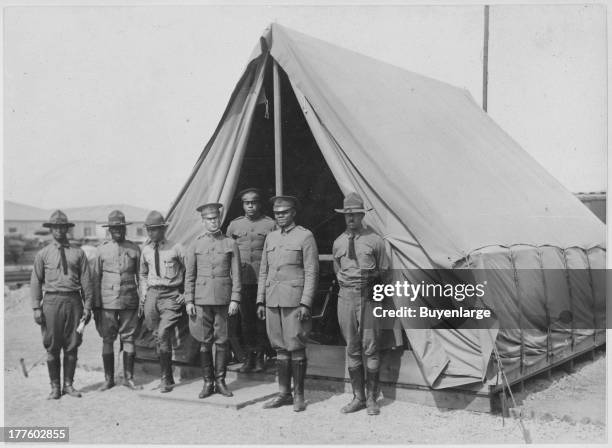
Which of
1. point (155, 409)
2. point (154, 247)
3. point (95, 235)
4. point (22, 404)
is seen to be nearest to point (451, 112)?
point (154, 247)

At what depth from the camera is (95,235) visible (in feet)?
106

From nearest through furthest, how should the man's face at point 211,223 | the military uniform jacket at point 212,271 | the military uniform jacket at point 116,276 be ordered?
1. the military uniform jacket at point 212,271
2. the man's face at point 211,223
3. the military uniform jacket at point 116,276

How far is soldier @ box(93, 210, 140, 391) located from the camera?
6.59m

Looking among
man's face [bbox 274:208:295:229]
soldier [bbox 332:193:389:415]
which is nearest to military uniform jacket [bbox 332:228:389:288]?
soldier [bbox 332:193:389:415]

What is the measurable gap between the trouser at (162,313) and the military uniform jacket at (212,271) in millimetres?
317

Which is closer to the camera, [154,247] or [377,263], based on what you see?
[377,263]

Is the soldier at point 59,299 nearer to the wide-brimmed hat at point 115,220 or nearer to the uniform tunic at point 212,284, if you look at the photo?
the wide-brimmed hat at point 115,220

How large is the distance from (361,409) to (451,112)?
4969mm

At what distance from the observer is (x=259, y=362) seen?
684 centimetres

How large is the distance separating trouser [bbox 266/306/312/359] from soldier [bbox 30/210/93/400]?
6.38ft

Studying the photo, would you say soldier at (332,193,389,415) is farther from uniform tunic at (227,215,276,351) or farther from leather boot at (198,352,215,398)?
leather boot at (198,352,215,398)

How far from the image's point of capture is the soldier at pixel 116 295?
21.6 ft

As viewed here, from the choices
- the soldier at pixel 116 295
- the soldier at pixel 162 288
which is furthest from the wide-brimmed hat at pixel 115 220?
the soldier at pixel 162 288

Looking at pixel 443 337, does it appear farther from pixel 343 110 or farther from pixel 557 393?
pixel 343 110
